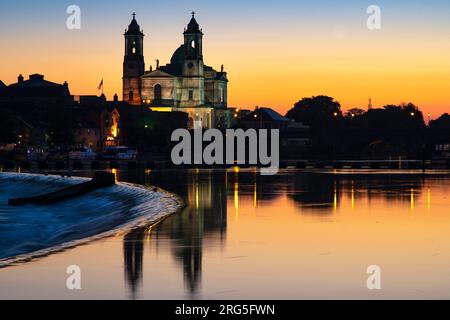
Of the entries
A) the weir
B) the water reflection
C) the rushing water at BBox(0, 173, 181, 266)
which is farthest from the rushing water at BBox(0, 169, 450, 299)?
the weir

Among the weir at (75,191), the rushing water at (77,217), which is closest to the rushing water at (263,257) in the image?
the rushing water at (77,217)

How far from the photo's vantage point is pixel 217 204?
52000 millimetres

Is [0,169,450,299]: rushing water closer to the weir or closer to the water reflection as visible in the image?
the water reflection

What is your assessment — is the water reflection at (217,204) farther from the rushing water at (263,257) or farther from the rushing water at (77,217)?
the rushing water at (77,217)

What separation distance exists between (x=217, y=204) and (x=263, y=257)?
2336 cm

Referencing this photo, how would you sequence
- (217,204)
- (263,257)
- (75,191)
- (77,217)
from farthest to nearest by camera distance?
(75,191) < (77,217) < (217,204) < (263,257)

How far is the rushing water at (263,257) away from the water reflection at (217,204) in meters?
0.07

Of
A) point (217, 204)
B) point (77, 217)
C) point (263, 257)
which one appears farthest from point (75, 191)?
point (263, 257)

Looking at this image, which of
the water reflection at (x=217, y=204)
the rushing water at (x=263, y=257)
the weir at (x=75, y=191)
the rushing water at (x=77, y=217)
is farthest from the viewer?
the weir at (x=75, y=191)

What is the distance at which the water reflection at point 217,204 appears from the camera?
2777cm

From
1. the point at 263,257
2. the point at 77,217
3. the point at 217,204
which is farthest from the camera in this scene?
the point at 77,217

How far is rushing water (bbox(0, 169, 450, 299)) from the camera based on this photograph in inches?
898

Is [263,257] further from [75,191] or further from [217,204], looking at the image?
[75,191]

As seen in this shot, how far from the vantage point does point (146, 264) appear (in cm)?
2711
